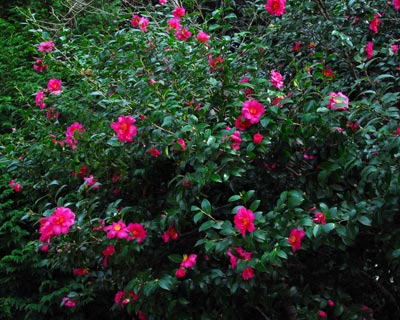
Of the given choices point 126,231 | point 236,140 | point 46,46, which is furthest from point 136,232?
point 46,46

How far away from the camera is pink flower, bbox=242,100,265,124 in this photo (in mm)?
1738

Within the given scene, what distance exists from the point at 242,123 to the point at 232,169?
17cm

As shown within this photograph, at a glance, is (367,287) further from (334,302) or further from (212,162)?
(212,162)

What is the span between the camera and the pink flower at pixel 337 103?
1.65 meters

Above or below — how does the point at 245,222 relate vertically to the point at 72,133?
above

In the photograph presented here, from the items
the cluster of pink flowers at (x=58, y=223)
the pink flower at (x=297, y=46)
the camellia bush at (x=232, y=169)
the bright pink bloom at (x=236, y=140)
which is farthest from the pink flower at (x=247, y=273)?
the pink flower at (x=297, y=46)

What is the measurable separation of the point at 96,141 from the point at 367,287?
4.10 ft

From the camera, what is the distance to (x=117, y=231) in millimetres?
1819

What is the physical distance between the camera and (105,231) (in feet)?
6.35

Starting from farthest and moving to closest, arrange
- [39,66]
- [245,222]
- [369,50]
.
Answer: [39,66] < [369,50] < [245,222]

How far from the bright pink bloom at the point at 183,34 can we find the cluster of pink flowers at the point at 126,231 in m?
0.87

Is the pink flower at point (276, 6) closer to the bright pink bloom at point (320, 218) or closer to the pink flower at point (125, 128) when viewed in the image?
the pink flower at point (125, 128)

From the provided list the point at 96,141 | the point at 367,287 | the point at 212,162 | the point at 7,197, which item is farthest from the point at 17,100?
the point at 367,287

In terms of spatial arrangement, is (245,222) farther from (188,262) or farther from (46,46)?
(46,46)
